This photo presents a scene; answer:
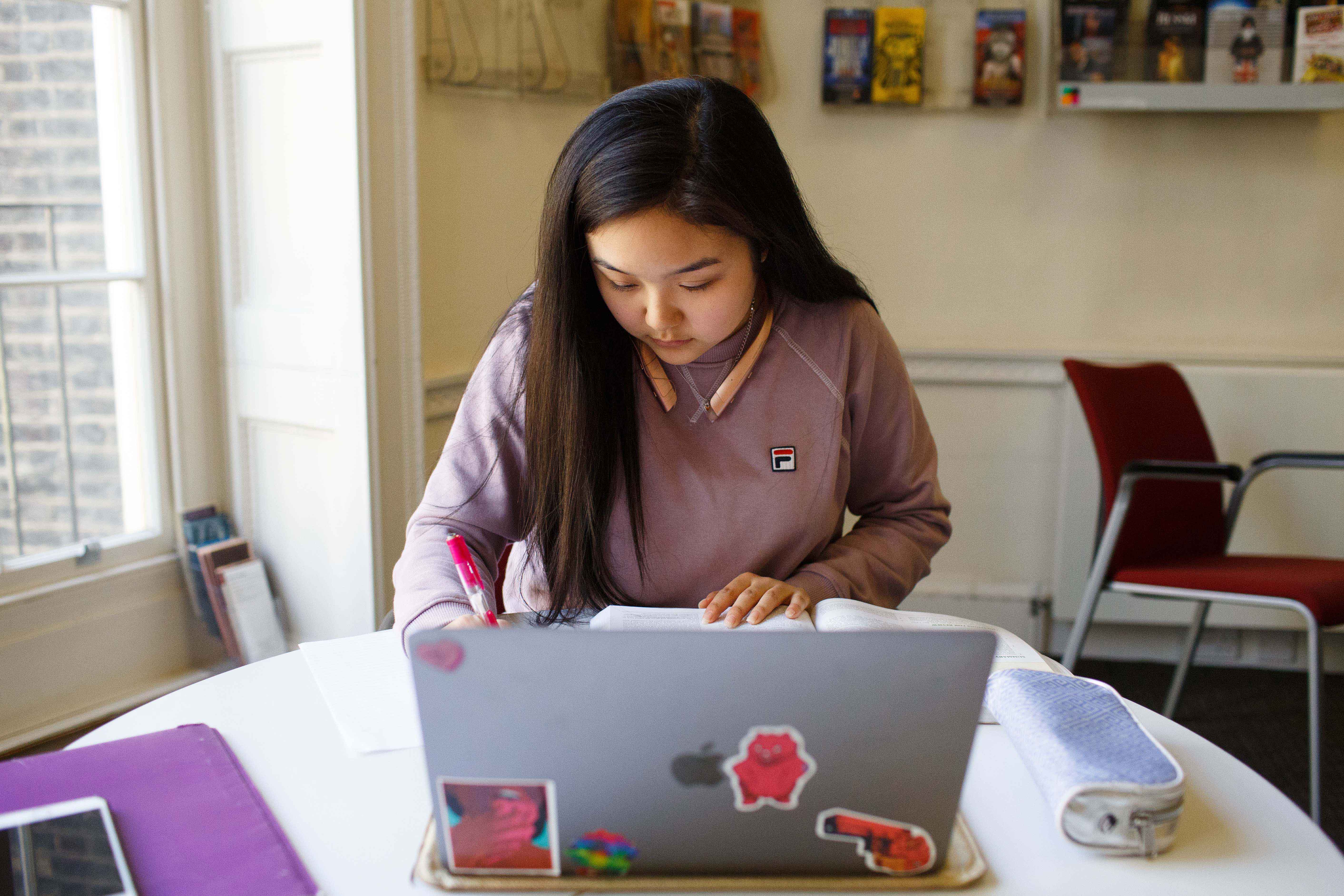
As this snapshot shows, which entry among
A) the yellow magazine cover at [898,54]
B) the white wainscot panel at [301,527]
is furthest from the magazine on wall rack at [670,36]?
the white wainscot panel at [301,527]

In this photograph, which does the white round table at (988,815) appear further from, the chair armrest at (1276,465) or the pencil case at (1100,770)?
the chair armrest at (1276,465)

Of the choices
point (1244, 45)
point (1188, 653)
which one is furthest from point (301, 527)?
point (1244, 45)

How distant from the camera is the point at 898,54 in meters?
2.88

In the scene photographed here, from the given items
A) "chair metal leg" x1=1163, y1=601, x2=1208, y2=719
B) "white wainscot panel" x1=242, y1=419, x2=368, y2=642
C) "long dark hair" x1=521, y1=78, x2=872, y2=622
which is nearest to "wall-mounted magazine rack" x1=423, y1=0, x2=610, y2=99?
"white wainscot panel" x1=242, y1=419, x2=368, y2=642

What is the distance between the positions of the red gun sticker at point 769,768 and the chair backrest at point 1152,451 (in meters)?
1.85

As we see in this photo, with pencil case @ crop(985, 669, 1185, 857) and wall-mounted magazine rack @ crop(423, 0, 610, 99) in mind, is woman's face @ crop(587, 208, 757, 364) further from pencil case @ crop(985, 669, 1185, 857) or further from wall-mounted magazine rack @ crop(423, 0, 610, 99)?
wall-mounted magazine rack @ crop(423, 0, 610, 99)

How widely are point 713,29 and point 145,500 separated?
183cm

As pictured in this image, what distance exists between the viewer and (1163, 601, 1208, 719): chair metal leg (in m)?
2.49

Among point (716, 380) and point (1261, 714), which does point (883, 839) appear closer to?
point (716, 380)

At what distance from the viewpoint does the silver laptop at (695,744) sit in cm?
60

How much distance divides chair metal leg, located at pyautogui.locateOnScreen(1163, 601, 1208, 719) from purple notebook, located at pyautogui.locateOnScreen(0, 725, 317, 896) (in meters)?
2.26

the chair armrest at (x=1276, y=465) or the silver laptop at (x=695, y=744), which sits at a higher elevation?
the silver laptop at (x=695, y=744)

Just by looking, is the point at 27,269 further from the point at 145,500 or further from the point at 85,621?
the point at 85,621

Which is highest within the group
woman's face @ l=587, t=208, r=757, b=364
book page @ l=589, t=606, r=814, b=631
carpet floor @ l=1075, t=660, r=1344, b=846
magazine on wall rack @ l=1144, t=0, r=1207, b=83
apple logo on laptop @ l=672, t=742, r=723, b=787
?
magazine on wall rack @ l=1144, t=0, r=1207, b=83
